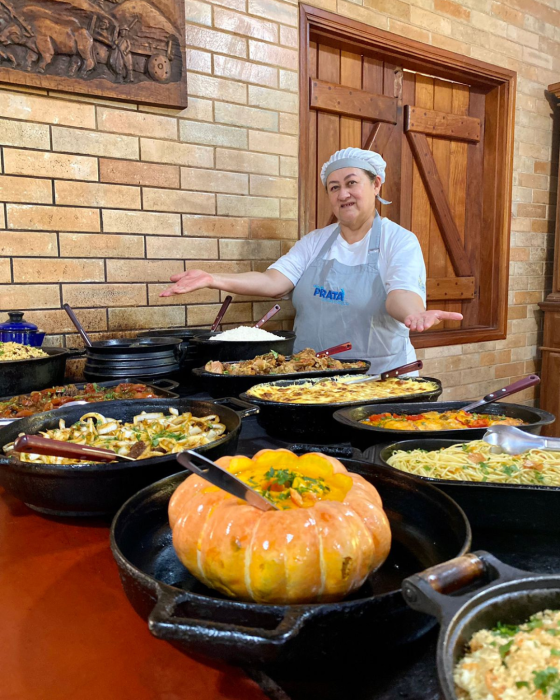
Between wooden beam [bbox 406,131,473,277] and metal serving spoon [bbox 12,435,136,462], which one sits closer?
metal serving spoon [bbox 12,435,136,462]

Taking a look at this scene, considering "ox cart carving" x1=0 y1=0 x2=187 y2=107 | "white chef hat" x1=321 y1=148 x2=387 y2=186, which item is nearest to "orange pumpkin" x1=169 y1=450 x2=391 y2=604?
"ox cart carving" x1=0 y1=0 x2=187 y2=107

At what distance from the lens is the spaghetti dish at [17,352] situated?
2039 millimetres

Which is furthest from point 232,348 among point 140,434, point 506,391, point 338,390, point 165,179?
point 165,179

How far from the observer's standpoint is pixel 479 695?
1.68 ft

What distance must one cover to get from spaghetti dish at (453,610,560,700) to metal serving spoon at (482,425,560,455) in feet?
2.22

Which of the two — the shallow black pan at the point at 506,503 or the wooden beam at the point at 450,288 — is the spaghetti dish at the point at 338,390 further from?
the wooden beam at the point at 450,288

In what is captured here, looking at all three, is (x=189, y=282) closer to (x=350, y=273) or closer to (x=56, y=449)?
(x=350, y=273)

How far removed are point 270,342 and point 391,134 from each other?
282 centimetres

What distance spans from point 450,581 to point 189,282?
8.01 ft

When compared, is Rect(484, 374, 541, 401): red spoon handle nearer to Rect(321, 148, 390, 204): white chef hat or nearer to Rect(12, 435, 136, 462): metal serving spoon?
Rect(12, 435, 136, 462): metal serving spoon

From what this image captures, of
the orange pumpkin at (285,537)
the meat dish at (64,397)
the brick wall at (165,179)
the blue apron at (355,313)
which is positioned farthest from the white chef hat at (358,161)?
the orange pumpkin at (285,537)

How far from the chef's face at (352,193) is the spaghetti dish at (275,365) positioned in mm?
1248

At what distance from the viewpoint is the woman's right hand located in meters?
2.81

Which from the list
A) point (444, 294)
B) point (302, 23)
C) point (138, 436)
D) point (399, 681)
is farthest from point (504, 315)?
point (399, 681)
